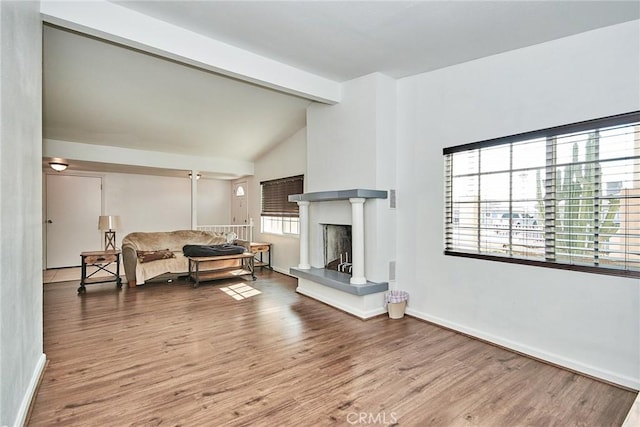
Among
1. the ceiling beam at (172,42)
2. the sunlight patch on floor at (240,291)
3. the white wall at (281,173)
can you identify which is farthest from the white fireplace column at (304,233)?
the ceiling beam at (172,42)

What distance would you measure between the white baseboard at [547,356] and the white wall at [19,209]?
3.40 metres

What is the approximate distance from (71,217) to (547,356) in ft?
26.9

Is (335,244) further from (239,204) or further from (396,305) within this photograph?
(239,204)

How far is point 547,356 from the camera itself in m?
2.65

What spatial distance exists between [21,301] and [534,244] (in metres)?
3.75

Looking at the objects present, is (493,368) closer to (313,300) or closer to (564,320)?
(564,320)

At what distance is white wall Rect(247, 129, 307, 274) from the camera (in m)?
5.76

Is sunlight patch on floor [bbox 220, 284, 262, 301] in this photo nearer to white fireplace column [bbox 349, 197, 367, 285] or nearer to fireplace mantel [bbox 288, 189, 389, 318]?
fireplace mantel [bbox 288, 189, 389, 318]

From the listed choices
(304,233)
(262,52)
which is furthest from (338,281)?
(262,52)

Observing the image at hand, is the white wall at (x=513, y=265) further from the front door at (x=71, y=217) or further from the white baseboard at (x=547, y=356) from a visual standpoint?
the front door at (x=71, y=217)

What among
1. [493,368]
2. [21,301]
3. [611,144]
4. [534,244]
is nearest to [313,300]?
[493,368]

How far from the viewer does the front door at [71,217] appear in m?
6.48

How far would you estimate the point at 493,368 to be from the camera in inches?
99.2

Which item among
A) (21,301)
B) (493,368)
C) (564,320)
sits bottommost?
(493,368)
